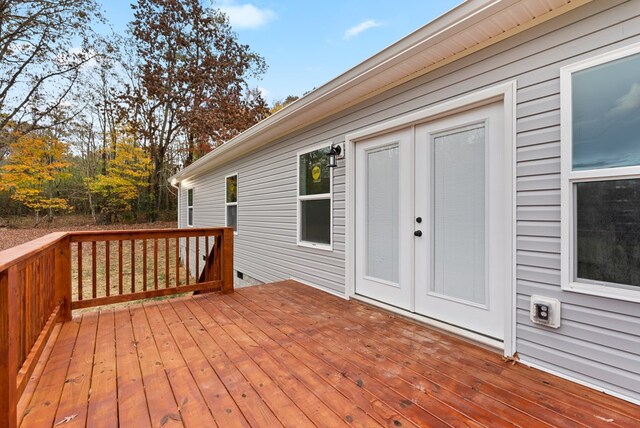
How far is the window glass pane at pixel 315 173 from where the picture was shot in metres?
4.11

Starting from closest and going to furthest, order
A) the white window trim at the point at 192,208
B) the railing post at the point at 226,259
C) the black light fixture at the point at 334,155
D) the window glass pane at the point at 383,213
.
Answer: the window glass pane at the point at 383,213, the black light fixture at the point at 334,155, the railing post at the point at 226,259, the white window trim at the point at 192,208

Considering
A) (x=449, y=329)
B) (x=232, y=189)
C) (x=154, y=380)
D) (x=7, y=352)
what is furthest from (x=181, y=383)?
(x=232, y=189)

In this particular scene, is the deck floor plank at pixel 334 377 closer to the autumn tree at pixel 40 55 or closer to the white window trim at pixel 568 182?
the white window trim at pixel 568 182

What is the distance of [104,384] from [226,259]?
2092 mm

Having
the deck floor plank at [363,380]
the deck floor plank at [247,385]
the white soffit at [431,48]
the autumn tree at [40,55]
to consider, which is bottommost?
the deck floor plank at [247,385]

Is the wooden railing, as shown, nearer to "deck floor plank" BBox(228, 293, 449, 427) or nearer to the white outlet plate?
"deck floor plank" BBox(228, 293, 449, 427)

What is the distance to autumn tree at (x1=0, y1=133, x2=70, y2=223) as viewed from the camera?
40.7 ft

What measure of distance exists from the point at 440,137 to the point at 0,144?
15774mm

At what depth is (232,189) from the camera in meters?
7.06

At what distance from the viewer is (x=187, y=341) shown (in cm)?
250

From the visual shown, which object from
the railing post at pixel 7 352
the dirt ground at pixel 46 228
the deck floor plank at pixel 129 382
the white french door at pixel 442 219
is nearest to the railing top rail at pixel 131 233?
the deck floor plank at pixel 129 382

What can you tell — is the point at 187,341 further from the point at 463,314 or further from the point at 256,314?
the point at 463,314

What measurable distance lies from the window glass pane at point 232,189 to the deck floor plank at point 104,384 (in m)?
4.36

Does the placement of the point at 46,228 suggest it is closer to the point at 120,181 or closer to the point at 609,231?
the point at 120,181
